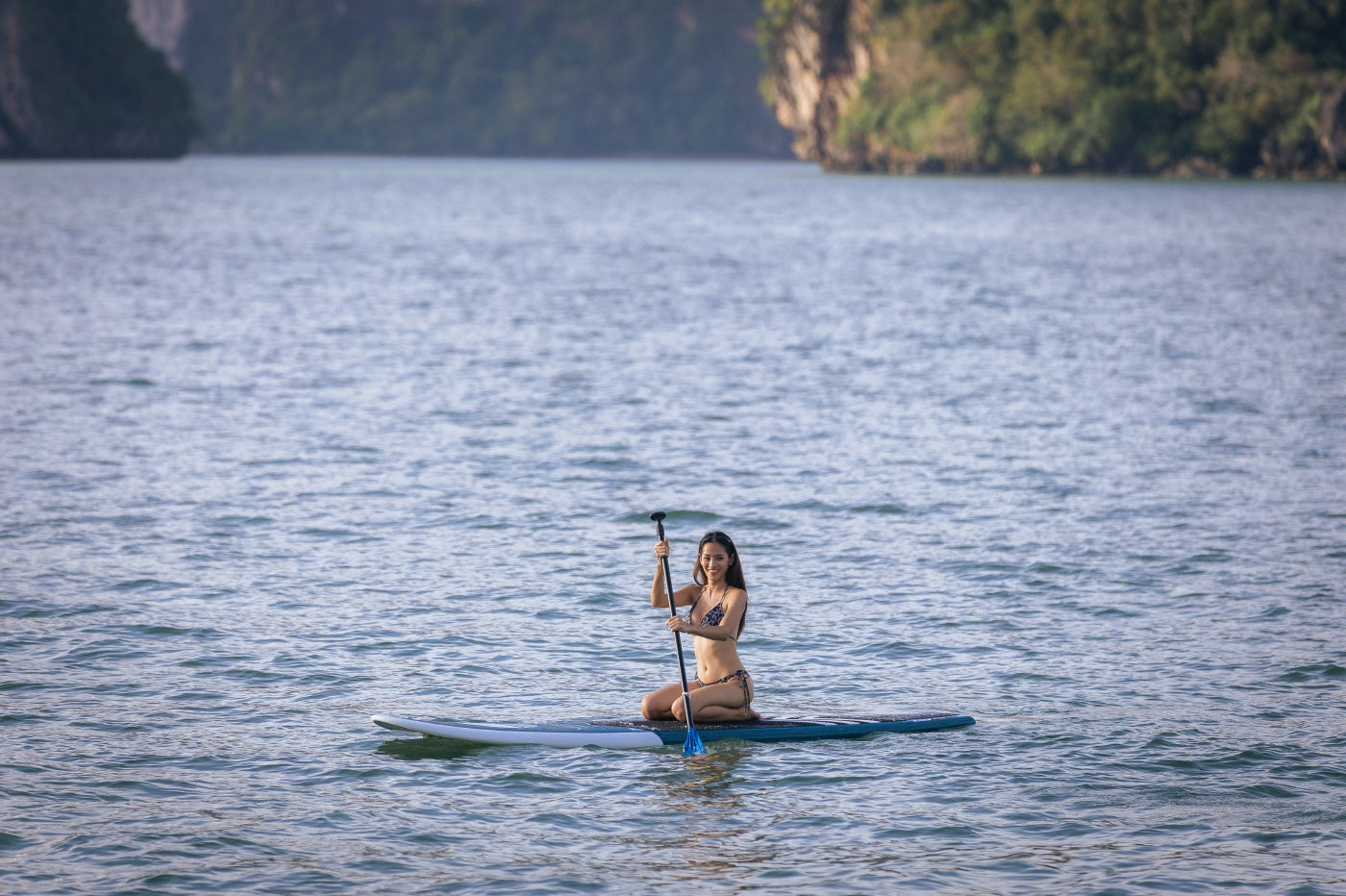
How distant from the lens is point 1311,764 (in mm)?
11062

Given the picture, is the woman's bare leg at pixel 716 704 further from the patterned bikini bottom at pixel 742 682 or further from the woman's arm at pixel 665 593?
the woman's arm at pixel 665 593

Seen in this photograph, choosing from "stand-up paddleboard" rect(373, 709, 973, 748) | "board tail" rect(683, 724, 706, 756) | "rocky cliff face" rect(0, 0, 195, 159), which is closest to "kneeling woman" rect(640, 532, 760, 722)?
"stand-up paddleboard" rect(373, 709, 973, 748)

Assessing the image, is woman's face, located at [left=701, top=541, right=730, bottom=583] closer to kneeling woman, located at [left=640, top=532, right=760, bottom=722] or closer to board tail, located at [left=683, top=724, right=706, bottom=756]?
kneeling woman, located at [left=640, top=532, right=760, bottom=722]

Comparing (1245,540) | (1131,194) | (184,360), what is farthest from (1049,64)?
(1245,540)

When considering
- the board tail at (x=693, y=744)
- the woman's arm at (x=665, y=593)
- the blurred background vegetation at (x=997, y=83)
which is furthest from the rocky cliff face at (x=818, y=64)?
the board tail at (x=693, y=744)

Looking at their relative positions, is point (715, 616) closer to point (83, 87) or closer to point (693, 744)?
point (693, 744)

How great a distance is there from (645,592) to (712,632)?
4610mm

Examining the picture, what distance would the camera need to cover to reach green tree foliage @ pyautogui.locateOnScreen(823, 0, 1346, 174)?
105 m

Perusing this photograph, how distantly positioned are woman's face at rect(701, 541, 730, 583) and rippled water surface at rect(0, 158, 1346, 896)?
1290 millimetres

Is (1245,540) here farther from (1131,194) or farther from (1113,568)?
(1131,194)

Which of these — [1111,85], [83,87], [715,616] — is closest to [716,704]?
[715,616]

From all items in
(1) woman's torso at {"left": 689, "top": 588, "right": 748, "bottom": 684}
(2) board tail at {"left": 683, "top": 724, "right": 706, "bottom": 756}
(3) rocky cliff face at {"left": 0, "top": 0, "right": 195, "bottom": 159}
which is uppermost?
(3) rocky cliff face at {"left": 0, "top": 0, "right": 195, "bottom": 159}

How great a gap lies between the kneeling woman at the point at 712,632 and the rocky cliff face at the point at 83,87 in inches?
6163

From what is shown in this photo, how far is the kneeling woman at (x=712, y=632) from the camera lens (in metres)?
10.9
